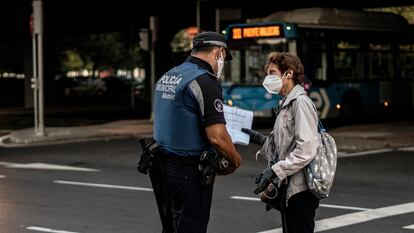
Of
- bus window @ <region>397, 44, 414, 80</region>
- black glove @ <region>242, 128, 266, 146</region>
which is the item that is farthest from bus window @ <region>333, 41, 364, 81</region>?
black glove @ <region>242, 128, 266, 146</region>

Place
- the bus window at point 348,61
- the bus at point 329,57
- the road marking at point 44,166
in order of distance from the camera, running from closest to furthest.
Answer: the road marking at point 44,166, the bus at point 329,57, the bus window at point 348,61

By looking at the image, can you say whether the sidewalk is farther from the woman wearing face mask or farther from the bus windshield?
the woman wearing face mask

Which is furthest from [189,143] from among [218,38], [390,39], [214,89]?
[390,39]

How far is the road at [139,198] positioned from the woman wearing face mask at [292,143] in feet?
9.17

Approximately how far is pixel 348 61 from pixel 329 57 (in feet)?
3.50

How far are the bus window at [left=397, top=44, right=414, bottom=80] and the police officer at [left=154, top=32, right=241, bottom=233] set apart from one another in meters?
20.7

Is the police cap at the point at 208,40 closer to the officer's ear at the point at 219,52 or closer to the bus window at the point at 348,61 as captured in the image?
the officer's ear at the point at 219,52

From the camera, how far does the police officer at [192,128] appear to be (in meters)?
4.27

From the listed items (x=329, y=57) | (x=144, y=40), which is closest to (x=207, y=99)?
(x=329, y=57)

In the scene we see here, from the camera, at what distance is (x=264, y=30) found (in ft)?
66.1

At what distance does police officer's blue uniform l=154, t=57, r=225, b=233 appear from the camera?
14.0 ft

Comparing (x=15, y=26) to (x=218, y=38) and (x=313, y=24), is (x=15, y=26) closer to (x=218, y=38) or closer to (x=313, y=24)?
(x=313, y=24)

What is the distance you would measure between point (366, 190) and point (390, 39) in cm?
1437

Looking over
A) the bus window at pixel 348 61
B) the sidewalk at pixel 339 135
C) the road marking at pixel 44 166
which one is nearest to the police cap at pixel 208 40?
the road marking at pixel 44 166
